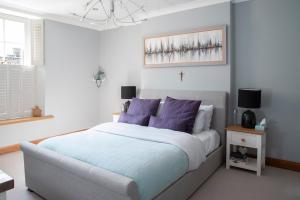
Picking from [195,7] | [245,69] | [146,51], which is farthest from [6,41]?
[245,69]

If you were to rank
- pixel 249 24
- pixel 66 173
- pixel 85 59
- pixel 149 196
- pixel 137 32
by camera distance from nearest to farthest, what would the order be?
1. pixel 149 196
2. pixel 66 173
3. pixel 249 24
4. pixel 137 32
5. pixel 85 59

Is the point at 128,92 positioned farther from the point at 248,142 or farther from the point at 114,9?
the point at 248,142

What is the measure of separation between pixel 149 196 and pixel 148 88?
2.65 metres

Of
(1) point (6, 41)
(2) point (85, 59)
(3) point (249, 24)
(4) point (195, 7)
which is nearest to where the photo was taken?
(3) point (249, 24)

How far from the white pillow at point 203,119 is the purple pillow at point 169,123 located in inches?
10.3

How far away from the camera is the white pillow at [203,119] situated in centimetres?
Result: 311

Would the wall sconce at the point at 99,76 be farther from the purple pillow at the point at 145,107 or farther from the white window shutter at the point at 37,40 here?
the purple pillow at the point at 145,107

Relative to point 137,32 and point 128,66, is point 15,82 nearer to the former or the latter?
point 128,66

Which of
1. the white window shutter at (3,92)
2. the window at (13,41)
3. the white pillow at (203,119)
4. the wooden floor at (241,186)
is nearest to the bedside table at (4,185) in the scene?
the wooden floor at (241,186)

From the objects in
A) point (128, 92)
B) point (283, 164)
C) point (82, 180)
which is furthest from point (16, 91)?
point (283, 164)

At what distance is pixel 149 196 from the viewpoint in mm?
1780

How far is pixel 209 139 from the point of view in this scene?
9.72 feet

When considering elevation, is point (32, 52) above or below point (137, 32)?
below

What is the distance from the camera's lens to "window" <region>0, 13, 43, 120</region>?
3.77 meters
